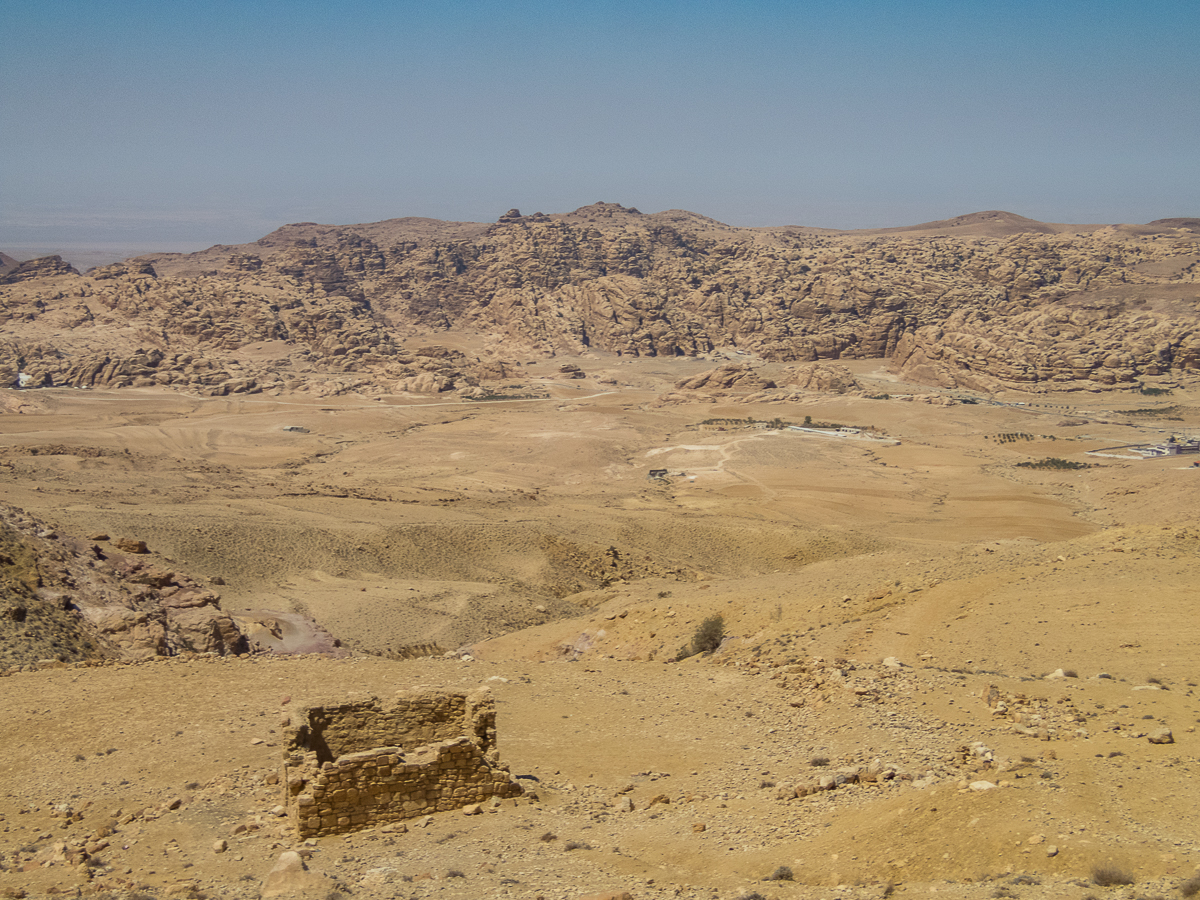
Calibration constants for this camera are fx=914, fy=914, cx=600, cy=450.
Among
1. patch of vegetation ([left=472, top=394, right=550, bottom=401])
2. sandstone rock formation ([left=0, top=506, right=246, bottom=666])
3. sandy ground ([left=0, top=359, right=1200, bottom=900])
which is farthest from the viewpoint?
patch of vegetation ([left=472, top=394, right=550, bottom=401])

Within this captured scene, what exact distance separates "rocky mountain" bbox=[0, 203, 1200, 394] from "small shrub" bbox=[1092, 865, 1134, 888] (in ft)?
283

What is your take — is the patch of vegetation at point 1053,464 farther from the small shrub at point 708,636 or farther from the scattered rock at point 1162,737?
the scattered rock at point 1162,737

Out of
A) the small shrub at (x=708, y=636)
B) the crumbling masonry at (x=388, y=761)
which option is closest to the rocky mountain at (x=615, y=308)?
the small shrub at (x=708, y=636)

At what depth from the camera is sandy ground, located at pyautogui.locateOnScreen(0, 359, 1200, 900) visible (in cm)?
816

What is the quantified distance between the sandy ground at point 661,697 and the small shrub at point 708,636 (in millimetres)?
391

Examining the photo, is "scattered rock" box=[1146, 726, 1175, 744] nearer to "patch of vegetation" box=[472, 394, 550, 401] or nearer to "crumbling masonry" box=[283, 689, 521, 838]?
"crumbling masonry" box=[283, 689, 521, 838]

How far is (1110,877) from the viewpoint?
6773mm

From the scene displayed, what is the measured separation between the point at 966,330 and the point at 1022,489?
175ft

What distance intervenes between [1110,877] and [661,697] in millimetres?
8513

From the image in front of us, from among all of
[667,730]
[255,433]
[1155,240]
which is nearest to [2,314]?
[255,433]

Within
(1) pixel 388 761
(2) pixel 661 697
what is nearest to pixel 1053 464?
(2) pixel 661 697

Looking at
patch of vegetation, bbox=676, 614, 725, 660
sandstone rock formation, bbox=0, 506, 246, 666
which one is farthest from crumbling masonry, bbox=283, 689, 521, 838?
patch of vegetation, bbox=676, 614, 725, 660

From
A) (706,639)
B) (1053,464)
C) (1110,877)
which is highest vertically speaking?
(1110,877)

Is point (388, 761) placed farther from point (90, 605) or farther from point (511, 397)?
point (511, 397)
